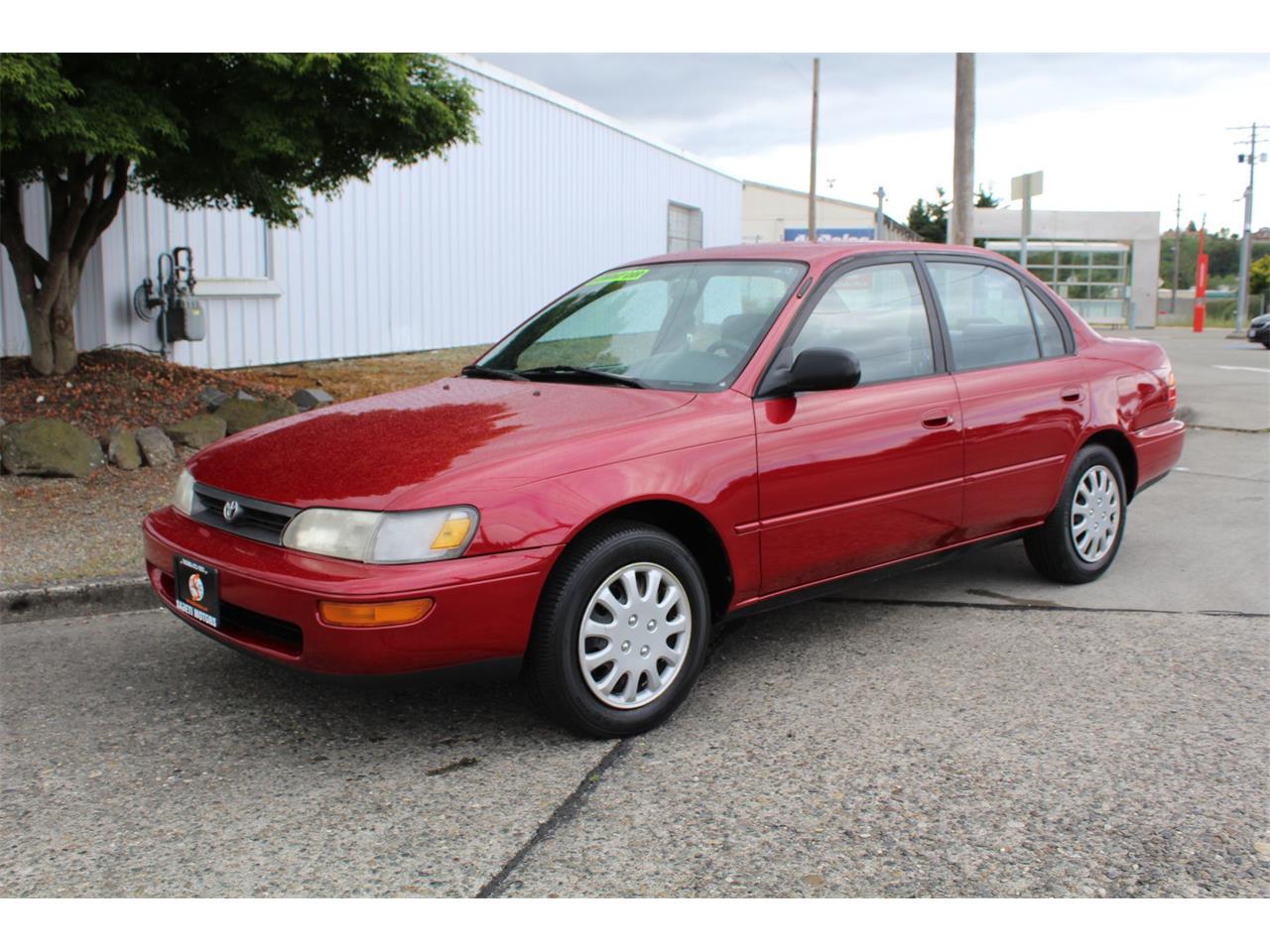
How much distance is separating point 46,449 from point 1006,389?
5647 millimetres

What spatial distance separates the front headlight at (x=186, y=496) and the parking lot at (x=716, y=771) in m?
0.66

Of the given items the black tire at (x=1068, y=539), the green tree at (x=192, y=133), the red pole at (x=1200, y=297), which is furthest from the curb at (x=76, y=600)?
the red pole at (x=1200, y=297)

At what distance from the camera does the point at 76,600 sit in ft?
17.2

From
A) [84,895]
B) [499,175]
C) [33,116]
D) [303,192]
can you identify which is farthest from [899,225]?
[84,895]

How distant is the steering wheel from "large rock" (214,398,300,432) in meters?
4.83

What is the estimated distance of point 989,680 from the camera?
4238 millimetres

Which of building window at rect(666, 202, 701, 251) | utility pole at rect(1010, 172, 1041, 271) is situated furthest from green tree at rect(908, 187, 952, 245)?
utility pole at rect(1010, 172, 1041, 271)

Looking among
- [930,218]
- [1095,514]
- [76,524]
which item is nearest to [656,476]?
[1095,514]

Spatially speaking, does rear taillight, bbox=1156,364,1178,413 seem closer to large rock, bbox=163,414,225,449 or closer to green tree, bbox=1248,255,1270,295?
large rock, bbox=163,414,225,449

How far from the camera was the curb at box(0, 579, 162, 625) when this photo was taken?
203 inches

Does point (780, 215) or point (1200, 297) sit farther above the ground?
point (780, 215)

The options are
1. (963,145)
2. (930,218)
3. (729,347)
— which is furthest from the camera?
(930,218)

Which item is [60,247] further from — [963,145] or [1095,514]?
[963,145]

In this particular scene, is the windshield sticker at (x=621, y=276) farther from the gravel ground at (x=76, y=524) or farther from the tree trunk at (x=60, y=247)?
the tree trunk at (x=60, y=247)
